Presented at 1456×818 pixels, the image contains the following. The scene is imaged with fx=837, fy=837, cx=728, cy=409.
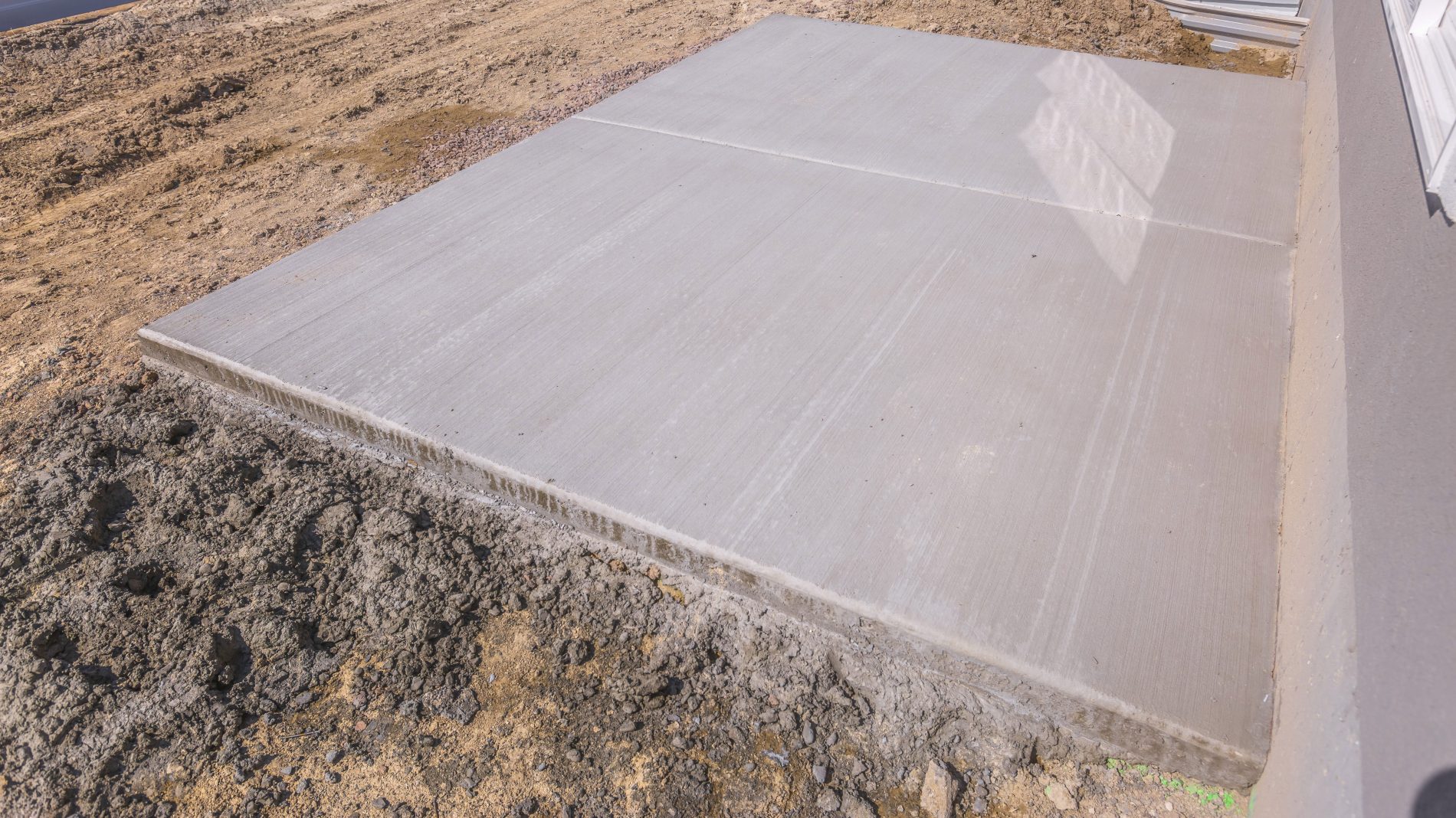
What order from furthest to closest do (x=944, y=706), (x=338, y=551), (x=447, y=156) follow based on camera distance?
(x=447, y=156) < (x=338, y=551) < (x=944, y=706)

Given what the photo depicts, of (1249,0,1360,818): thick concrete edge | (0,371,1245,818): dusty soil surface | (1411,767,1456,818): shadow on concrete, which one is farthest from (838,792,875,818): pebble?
(1411,767,1456,818): shadow on concrete

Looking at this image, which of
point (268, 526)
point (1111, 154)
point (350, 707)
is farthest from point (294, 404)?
point (1111, 154)

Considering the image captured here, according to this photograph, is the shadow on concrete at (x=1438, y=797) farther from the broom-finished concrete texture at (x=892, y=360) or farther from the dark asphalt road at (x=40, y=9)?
the dark asphalt road at (x=40, y=9)

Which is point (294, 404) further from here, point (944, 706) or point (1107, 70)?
point (1107, 70)

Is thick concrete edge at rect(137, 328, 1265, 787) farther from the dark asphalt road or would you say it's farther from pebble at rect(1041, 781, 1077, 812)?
the dark asphalt road

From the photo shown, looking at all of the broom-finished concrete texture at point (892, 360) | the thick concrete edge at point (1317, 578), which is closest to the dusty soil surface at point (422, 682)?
the broom-finished concrete texture at point (892, 360)

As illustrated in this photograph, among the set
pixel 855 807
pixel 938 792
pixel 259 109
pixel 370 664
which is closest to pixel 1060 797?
pixel 938 792
